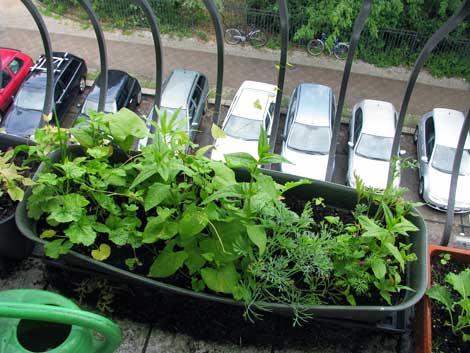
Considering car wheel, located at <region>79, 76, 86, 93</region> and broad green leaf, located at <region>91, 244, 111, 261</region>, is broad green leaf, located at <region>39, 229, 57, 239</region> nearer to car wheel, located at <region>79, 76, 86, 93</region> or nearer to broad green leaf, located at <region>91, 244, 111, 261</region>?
broad green leaf, located at <region>91, 244, 111, 261</region>

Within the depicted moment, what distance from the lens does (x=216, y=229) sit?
1.42 m

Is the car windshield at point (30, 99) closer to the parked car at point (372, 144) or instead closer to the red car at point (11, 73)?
the red car at point (11, 73)

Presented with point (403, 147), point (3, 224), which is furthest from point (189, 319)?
point (403, 147)

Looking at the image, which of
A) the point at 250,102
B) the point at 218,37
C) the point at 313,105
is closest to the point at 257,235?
the point at 218,37

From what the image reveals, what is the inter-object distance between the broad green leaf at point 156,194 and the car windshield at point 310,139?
7.03 metres

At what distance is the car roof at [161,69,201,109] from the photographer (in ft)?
28.7

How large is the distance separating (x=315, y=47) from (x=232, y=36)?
2187mm

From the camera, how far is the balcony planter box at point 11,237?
1640 millimetres

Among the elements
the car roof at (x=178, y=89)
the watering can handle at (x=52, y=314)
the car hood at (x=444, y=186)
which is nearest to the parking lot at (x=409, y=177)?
the car hood at (x=444, y=186)

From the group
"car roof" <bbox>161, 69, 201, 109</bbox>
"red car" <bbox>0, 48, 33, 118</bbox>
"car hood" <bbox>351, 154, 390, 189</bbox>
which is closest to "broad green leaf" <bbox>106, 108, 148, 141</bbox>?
"car hood" <bbox>351, 154, 390, 189</bbox>

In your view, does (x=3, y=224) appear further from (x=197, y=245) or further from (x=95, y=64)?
(x=95, y=64)

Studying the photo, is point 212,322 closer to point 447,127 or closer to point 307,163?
A: point 307,163

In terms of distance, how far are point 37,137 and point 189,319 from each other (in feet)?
2.61

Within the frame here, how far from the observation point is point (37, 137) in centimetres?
162
